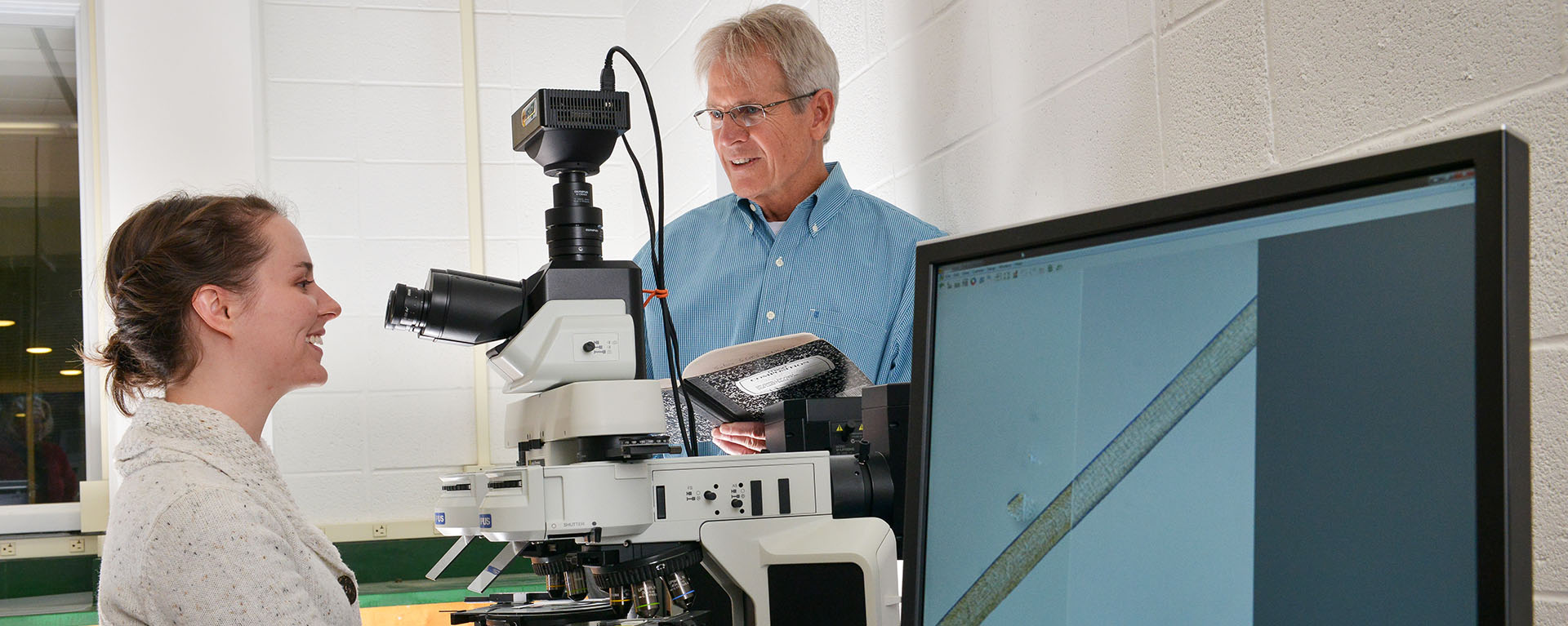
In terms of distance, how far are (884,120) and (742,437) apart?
0.76 meters

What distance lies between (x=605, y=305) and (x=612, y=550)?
0.72 feet

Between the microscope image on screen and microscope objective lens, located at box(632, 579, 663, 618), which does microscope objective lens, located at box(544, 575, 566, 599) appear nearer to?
microscope objective lens, located at box(632, 579, 663, 618)

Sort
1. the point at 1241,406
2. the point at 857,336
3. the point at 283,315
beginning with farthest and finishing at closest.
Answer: the point at 857,336 → the point at 283,315 → the point at 1241,406

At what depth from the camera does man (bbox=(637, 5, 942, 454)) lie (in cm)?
185

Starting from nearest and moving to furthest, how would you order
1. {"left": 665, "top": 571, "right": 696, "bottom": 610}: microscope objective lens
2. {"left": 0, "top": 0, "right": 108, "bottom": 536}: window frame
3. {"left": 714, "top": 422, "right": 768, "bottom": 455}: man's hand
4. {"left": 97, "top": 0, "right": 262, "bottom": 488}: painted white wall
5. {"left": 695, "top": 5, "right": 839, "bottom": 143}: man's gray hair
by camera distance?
{"left": 665, "top": 571, "right": 696, "bottom": 610}: microscope objective lens < {"left": 714, "top": 422, "right": 768, "bottom": 455}: man's hand < {"left": 695, "top": 5, "right": 839, "bottom": 143}: man's gray hair < {"left": 97, "top": 0, "right": 262, "bottom": 488}: painted white wall < {"left": 0, "top": 0, "right": 108, "bottom": 536}: window frame

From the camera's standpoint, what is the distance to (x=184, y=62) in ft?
9.93

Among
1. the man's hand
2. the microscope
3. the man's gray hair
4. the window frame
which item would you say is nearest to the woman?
the microscope

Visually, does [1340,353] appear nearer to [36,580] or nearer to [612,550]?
[612,550]

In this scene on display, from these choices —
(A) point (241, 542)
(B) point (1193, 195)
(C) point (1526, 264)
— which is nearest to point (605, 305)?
(A) point (241, 542)

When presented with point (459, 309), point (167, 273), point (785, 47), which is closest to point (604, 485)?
point (459, 309)

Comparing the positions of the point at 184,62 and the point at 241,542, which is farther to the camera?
the point at 184,62

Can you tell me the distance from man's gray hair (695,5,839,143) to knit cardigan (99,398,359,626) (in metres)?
1.10

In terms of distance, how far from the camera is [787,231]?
1.96 metres

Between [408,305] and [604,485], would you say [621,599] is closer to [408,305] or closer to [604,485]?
[604,485]
